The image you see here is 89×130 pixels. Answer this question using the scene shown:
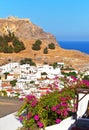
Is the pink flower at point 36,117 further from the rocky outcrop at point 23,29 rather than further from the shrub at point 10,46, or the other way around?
the rocky outcrop at point 23,29

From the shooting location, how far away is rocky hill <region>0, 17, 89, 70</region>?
199 ft

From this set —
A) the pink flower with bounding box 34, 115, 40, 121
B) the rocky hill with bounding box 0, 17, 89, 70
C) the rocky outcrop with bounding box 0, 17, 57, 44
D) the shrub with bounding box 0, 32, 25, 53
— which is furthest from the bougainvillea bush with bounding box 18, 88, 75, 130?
the rocky outcrop with bounding box 0, 17, 57, 44

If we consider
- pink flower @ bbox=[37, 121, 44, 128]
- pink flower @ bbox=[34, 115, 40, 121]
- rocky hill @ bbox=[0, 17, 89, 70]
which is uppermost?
rocky hill @ bbox=[0, 17, 89, 70]

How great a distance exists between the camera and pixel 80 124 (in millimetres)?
3898

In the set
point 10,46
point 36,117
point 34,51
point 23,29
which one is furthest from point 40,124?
point 23,29

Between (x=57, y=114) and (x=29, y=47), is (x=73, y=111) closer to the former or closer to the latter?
(x=57, y=114)

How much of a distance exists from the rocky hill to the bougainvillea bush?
5241cm

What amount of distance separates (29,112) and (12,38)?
209ft

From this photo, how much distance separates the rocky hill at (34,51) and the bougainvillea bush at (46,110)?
52.4m

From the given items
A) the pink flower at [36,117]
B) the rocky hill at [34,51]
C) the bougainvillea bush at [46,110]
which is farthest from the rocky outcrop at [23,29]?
the pink flower at [36,117]

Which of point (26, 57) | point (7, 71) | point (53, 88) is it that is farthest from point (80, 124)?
point (26, 57)

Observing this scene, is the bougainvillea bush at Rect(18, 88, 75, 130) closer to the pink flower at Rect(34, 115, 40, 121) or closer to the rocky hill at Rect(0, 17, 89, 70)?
the pink flower at Rect(34, 115, 40, 121)

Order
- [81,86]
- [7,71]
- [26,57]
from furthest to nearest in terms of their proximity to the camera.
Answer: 1. [26,57]
2. [7,71]
3. [81,86]

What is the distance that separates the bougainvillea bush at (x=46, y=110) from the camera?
4.56 meters
